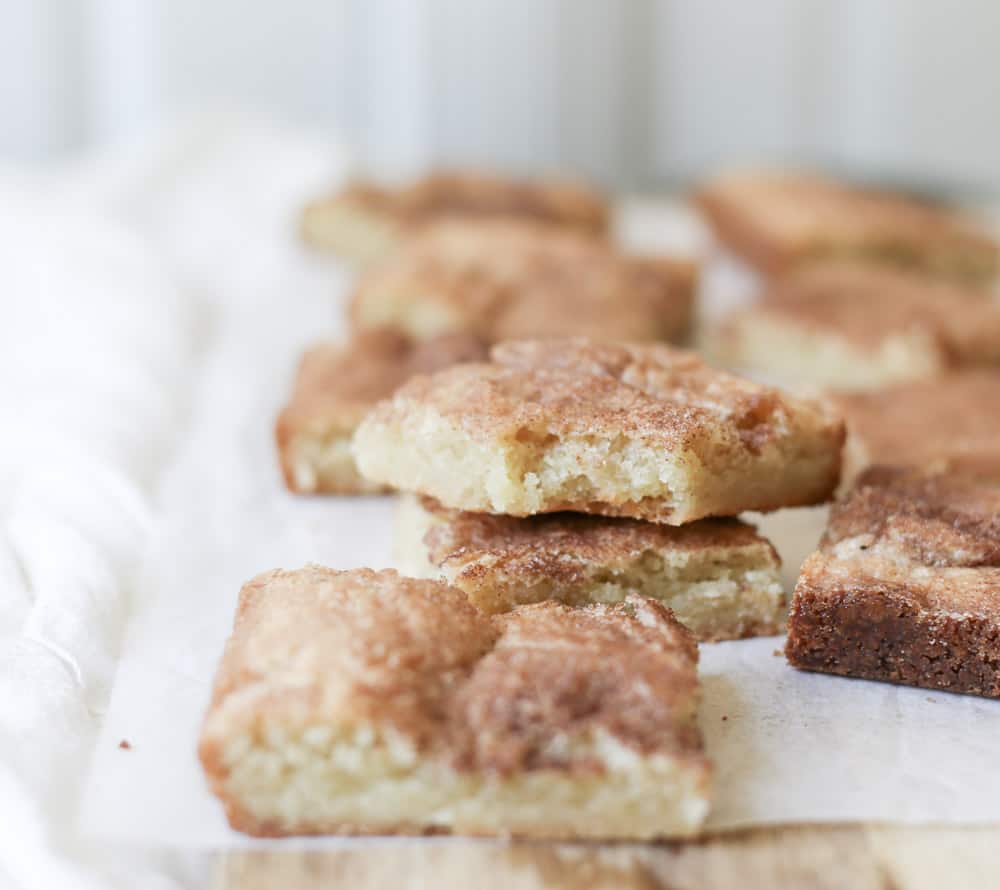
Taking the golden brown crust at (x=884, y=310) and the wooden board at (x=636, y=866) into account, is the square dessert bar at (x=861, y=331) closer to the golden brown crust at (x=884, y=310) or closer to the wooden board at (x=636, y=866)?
the golden brown crust at (x=884, y=310)

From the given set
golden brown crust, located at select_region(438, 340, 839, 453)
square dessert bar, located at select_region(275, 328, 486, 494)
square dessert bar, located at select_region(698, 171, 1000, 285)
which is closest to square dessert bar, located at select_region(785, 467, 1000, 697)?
golden brown crust, located at select_region(438, 340, 839, 453)

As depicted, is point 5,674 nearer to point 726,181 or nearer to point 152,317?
point 152,317

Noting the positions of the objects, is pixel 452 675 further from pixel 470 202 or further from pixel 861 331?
pixel 470 202

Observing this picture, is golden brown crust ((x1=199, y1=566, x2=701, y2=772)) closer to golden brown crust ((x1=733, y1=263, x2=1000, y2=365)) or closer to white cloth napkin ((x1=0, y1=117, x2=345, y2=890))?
white cloth napkin ((x1=0, y1=117, x2=345, y2=890))

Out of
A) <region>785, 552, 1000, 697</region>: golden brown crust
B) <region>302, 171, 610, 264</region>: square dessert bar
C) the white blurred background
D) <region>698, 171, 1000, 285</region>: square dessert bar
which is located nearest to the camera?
<region>785, 552, 1000, 697</region>: golden brown crust

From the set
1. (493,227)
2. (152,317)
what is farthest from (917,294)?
(152,317)

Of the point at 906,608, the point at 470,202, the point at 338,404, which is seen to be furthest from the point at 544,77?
the point at 906,608
